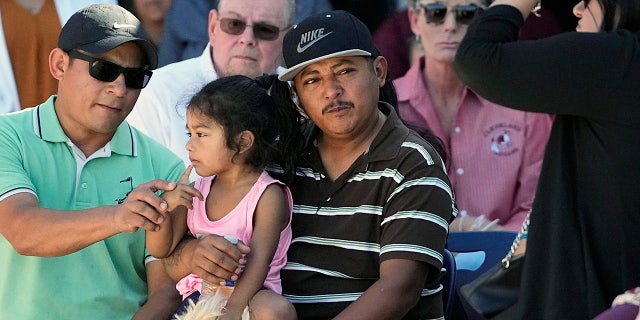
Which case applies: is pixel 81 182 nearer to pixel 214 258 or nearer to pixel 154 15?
pixel 214 258

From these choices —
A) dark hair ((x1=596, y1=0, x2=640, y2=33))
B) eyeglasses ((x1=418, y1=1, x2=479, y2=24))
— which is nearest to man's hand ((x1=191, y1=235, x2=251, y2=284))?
dark hair ((x1=596, y1=0, x2=640, y2=33))

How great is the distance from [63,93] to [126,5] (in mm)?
3141

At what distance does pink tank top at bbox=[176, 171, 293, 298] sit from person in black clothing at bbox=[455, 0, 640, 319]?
2.40ft

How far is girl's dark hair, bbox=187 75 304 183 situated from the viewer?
377cm

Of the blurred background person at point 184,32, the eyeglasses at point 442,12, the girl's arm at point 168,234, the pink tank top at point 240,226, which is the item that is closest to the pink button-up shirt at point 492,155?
the eyeglasses at point 442,12

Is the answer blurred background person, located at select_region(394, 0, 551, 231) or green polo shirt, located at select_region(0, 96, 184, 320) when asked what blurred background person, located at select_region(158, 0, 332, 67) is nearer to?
blurred background person, located at select_region(394, 0, 551, 231)

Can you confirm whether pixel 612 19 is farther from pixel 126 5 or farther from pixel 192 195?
pixel 126 5

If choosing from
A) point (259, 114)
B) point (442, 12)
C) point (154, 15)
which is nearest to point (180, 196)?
point (259, 114)

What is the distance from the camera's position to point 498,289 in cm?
380

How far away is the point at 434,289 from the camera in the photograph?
378 centimetres

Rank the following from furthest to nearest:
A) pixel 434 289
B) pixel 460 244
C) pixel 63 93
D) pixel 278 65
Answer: pixel 278 65 < pixel 460 244 < pixel 63 93 < pixel 434 289

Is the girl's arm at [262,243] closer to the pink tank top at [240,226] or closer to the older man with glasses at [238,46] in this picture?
the pink tank top at [240,226]

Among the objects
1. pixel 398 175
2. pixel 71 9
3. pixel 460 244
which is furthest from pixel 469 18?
pixel 398 175

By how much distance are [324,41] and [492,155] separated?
77.8 inches
